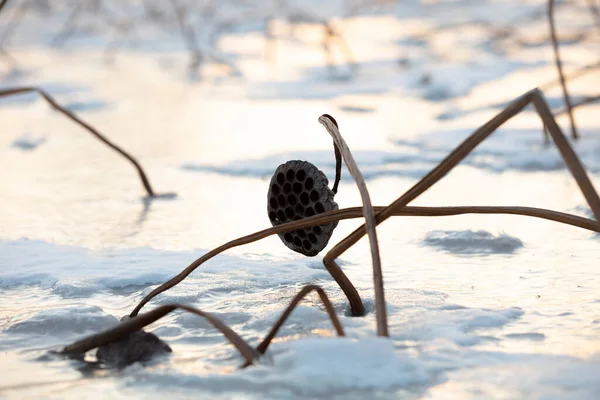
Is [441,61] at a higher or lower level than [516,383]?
higher

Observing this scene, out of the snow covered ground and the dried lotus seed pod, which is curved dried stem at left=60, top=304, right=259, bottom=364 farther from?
the dried lotus seed pod

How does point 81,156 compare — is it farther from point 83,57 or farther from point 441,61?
point 83,57

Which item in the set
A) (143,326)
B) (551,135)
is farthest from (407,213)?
(143,326)

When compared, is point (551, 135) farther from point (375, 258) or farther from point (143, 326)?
point (143, 326)

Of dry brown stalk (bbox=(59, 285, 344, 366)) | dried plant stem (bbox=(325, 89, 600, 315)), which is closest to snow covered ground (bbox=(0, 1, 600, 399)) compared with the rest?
dry brown stalk (bbox=(59, 285, 344, 366))

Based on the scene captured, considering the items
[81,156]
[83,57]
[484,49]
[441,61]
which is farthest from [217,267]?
[83,57]

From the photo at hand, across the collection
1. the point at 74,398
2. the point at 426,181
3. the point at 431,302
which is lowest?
the point at 74,398
